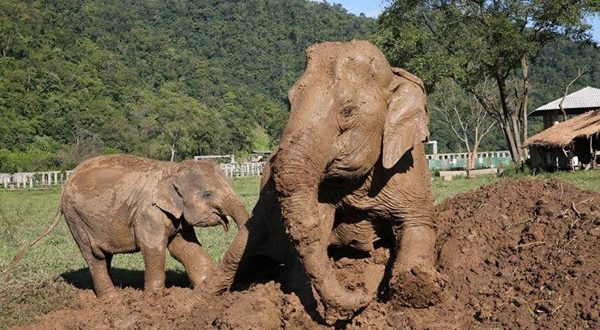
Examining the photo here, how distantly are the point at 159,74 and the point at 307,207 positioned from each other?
106036mm

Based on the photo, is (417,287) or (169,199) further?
(169,199)

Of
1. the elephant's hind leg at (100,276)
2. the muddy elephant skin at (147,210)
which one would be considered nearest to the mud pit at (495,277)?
the muddy elephant skin at (147,210)

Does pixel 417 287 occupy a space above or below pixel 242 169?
above

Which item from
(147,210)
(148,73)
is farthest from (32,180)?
(148,73)

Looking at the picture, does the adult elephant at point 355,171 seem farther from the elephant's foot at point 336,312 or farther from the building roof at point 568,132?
the building roof at point 568,132

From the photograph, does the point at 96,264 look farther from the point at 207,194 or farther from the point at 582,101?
the point at 582,101

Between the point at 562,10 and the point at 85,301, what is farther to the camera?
the point at 562,10

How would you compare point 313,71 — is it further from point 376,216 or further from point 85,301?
point 85,301

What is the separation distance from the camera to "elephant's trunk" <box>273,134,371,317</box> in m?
4.45

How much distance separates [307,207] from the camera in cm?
450

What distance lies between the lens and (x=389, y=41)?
130 feet

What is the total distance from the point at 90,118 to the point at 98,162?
64.1 metres

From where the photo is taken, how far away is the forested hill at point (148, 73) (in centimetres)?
6750

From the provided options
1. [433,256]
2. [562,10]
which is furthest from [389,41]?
[433,256]
